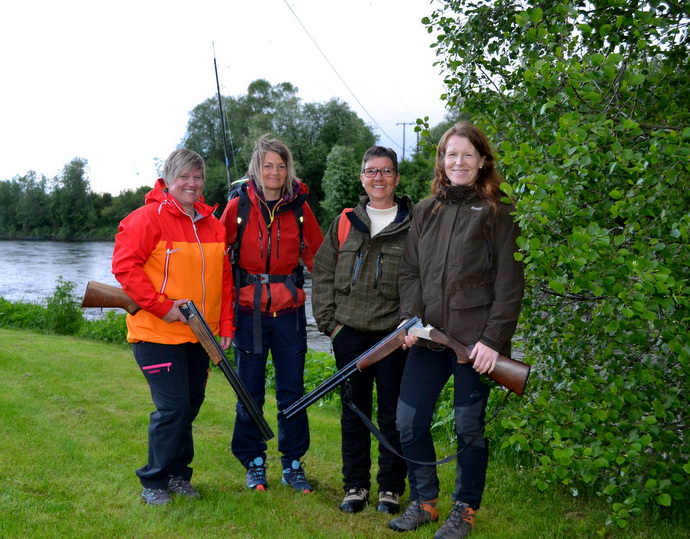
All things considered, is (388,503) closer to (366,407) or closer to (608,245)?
(366,407)

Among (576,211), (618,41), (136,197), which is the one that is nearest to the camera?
(576,211)

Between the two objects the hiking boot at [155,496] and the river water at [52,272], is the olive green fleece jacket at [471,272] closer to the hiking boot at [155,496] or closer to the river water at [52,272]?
the hiking boot at [155,496]

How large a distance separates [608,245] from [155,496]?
3456 millimetres

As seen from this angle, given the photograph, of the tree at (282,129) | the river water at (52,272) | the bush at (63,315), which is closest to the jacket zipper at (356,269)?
the river water at (52,272)

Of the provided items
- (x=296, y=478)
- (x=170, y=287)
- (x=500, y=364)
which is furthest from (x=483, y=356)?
(x=170, y=287)

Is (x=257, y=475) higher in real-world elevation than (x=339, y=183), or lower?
lower

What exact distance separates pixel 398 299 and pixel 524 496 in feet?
6.16

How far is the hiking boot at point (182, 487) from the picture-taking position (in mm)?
4809

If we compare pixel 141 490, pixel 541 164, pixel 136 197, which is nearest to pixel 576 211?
pixel 541 164

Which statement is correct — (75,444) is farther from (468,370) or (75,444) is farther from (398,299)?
(468,370)

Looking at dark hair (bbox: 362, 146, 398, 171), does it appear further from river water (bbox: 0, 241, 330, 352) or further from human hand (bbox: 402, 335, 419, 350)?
river water (bbox: 0, 241, 330, 352)

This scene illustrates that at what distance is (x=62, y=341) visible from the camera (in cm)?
1223

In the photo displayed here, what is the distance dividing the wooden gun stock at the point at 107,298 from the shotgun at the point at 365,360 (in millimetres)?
1315

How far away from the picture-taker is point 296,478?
509 cm
